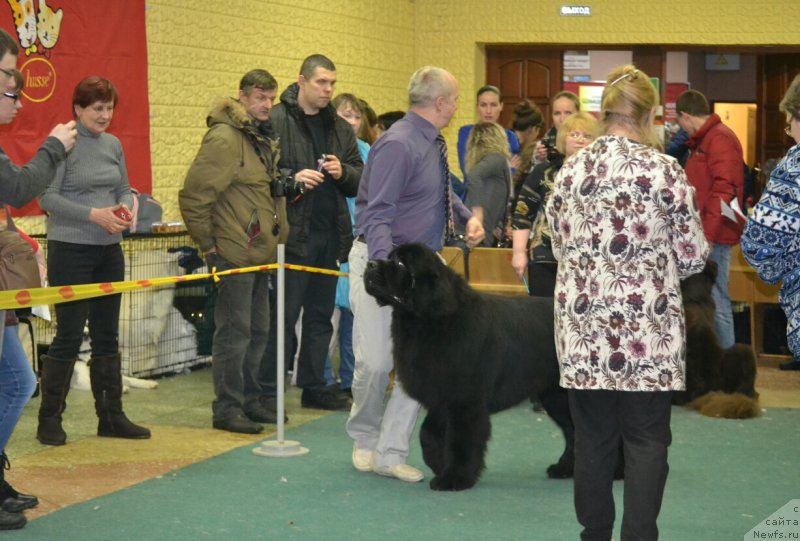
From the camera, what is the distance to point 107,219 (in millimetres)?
5570

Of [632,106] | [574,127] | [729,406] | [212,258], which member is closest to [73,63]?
[212,258]

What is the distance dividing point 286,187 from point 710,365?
2.84 m

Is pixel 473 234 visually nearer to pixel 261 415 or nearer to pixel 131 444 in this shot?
pixel 261 415

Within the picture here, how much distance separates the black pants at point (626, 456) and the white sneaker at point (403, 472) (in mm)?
1526

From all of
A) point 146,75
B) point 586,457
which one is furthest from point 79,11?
point 586,457

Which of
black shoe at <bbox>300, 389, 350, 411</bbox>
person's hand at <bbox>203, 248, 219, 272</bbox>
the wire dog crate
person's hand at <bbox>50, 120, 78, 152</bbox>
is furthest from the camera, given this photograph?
the wire dog crate

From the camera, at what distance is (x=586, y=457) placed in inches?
143

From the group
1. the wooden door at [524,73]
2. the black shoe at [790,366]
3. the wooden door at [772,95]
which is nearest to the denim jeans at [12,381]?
the black shoe at [790,366]

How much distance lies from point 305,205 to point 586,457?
3358mm

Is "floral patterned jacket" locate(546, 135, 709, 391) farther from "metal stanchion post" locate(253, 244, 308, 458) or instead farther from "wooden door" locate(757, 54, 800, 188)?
"wooden door" locate(757, 54, 800, 188)

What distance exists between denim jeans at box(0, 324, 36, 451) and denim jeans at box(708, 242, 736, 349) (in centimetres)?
488

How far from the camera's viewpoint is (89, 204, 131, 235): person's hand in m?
5.56

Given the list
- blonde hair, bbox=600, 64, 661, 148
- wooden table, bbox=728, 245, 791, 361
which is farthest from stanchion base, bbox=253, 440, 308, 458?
wooden table, bbox=728, 245, 791, 361

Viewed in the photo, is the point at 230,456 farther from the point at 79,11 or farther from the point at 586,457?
the point at 79,11
